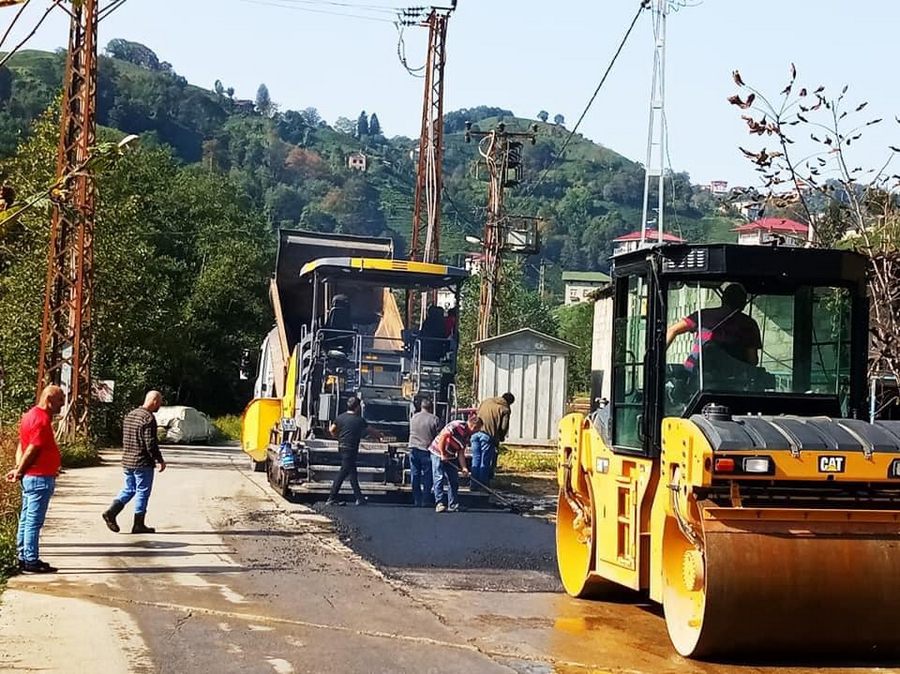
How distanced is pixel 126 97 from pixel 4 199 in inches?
6845

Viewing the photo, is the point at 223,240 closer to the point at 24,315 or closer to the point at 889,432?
the point at 24,315

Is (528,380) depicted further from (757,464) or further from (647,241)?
(757,464)

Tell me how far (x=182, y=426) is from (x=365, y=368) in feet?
67.6

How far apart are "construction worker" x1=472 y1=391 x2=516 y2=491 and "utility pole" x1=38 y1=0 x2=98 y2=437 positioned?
28.0 ft

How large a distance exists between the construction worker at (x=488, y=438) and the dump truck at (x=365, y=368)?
1783mm

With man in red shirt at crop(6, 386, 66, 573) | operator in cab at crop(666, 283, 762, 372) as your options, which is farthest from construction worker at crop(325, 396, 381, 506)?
operator in cab at crop(666, 283, 762, 372)

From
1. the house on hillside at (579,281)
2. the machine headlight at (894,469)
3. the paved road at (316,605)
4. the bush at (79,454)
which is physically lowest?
the paved road at (316,605)

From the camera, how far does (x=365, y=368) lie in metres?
19.0

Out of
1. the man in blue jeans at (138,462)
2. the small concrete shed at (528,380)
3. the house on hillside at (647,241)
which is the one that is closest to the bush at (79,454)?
the small concrete shed at (528,380)

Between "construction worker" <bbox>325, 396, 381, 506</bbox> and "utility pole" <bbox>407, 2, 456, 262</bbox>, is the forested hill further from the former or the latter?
"construction worker" <bbox>325, 396, 381, 506</bbox>

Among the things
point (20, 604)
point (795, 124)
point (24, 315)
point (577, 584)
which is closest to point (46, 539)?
point (20, 604)

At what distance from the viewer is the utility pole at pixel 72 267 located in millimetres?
24281

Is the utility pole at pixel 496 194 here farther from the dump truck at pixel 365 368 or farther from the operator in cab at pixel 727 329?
the operator in cab at pixel 727 329

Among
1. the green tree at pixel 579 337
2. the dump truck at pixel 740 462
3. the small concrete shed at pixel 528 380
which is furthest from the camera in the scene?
the green tree at pixel 579 337
